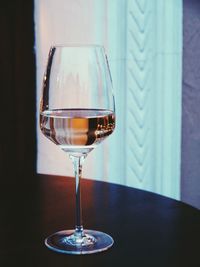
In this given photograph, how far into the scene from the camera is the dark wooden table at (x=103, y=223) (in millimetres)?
540

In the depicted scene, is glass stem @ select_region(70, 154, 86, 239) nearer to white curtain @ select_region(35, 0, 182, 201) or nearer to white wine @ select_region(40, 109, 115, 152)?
white wine @ select_region(40, 109, 115, 152)

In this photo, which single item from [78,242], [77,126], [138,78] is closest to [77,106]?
[77,126]

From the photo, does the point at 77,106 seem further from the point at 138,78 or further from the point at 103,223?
the point at 138,78

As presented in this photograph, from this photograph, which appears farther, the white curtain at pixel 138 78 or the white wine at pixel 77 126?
the white curtain at pixel 138 78

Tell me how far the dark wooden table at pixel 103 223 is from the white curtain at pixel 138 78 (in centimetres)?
72

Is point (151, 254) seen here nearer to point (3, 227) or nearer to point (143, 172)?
point (3, 227)

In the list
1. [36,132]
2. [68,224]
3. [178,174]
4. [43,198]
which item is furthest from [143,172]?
[68,224]

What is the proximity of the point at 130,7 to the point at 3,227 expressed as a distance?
1.00 meters

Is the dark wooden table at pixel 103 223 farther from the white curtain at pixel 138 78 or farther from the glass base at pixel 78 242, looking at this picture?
the white curtain at pixel 138 78

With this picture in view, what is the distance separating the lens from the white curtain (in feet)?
5.03

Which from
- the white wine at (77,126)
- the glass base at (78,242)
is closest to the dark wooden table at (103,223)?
the glass base at (78,242)

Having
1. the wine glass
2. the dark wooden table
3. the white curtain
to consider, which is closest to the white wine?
the wine glass

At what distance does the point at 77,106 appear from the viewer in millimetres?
590

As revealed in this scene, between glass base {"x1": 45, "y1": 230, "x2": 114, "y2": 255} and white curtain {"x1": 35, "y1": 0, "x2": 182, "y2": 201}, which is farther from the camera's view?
white curtain {"x1": 35, "y1": 0, "x2": 182, "y2": 201}
